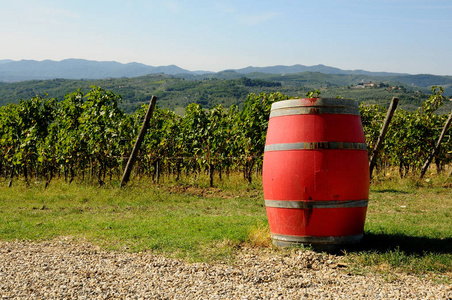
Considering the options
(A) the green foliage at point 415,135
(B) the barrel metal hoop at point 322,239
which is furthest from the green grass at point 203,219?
(A) the green foliage at point 415,135

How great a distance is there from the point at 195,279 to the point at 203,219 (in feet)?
9.91

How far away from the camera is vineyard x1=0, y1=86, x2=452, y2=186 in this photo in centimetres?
1166

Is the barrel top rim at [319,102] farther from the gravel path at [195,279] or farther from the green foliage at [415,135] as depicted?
the green foliage at [415,135]

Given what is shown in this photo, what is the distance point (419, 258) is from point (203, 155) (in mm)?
8484

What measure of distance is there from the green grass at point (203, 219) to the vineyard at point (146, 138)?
805 mm

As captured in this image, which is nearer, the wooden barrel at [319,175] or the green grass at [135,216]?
the wooden barrel at [319,175]

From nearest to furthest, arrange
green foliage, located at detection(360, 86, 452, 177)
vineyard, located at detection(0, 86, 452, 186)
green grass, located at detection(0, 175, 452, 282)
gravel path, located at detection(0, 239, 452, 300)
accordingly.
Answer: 1. gravel path, located at detection(0, 239, 452, 300)
2. green grass, located at detection(0, 175, 452, 282)
3. vineyard, located at detection(0, 86, 452, 186)
4. green foliage, located at detection(360, 86, 452, 177)

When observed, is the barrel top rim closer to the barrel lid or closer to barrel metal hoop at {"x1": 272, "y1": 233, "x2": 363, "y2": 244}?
the barrel lid

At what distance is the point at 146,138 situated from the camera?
12.7 meters

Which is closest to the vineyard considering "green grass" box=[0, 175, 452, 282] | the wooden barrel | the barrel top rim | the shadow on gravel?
"green grass" box=[0, 175, 452, 282]

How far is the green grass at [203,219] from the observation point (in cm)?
452

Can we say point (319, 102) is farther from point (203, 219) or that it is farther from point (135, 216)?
point (135, 216)

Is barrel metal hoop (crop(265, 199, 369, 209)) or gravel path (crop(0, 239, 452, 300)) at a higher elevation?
barrel metal hoop (crop(265, 199, 369, 209))

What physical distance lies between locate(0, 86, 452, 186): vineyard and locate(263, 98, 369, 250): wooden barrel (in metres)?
6.68
